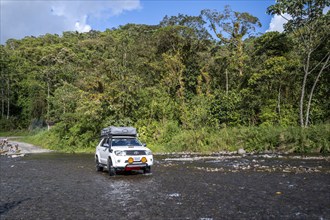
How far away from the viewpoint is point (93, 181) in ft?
47.1

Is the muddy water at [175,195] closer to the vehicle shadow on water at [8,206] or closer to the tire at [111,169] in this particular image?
the vehicle shadow on water at [8,206]

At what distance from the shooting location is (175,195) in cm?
1053

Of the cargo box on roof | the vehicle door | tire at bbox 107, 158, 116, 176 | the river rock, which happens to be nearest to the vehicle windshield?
the vehicle door

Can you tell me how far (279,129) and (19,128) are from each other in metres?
60.4

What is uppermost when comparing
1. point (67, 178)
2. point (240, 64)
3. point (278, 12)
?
point (278, 12)

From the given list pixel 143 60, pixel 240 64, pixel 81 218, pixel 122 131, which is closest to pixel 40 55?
pixel 143 60

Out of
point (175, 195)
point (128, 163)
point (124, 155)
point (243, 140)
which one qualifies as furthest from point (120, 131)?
point (243, 140)

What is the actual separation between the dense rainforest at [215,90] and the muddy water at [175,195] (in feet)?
45.7

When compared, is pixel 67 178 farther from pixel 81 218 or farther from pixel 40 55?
pixel 40 55

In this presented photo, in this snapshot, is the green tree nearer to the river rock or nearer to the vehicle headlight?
the river rock

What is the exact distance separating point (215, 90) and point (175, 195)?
100 feet

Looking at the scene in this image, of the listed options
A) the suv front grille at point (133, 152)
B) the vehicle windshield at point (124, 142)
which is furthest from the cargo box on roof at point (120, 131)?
the suv front grille at point (133, 152)

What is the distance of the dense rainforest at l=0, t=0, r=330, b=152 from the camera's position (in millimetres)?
29969

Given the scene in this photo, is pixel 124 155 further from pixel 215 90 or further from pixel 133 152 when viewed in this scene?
pixel 215 90
